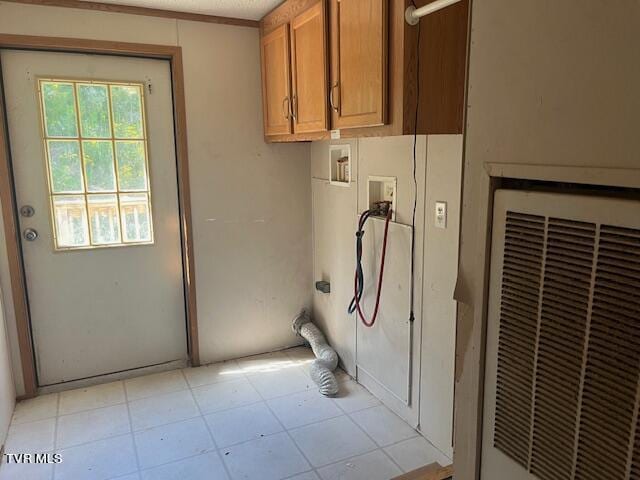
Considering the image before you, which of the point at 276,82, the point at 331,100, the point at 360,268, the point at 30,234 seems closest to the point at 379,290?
the point at 360,268

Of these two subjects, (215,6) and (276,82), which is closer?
(215,6)

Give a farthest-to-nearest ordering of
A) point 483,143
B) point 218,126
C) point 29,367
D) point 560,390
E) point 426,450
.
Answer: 1. point 218,126
2. point 29,367
3. point 426,450
4. point 483,143
5. point 560,390

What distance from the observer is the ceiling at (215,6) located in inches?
102

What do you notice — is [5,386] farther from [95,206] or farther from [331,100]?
[331,100]

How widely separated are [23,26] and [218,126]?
1135 mm

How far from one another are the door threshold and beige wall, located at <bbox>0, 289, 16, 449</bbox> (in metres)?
0.22

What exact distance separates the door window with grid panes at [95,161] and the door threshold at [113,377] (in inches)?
33.1

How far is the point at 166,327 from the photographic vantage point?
3.12m

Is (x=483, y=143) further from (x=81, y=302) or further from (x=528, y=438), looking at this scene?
(x=81, y=302)

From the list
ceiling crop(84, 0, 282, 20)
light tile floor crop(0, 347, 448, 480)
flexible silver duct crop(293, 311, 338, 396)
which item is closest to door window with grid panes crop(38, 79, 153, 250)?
ceiling crop(84, 0, 282, 20)

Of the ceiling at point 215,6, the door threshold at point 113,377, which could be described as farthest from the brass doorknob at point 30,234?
the ceiling at point 215,6

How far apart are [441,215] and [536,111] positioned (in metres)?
1.36

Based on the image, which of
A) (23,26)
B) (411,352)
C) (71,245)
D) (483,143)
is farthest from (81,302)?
(483,143)

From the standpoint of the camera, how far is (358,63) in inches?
76.3
